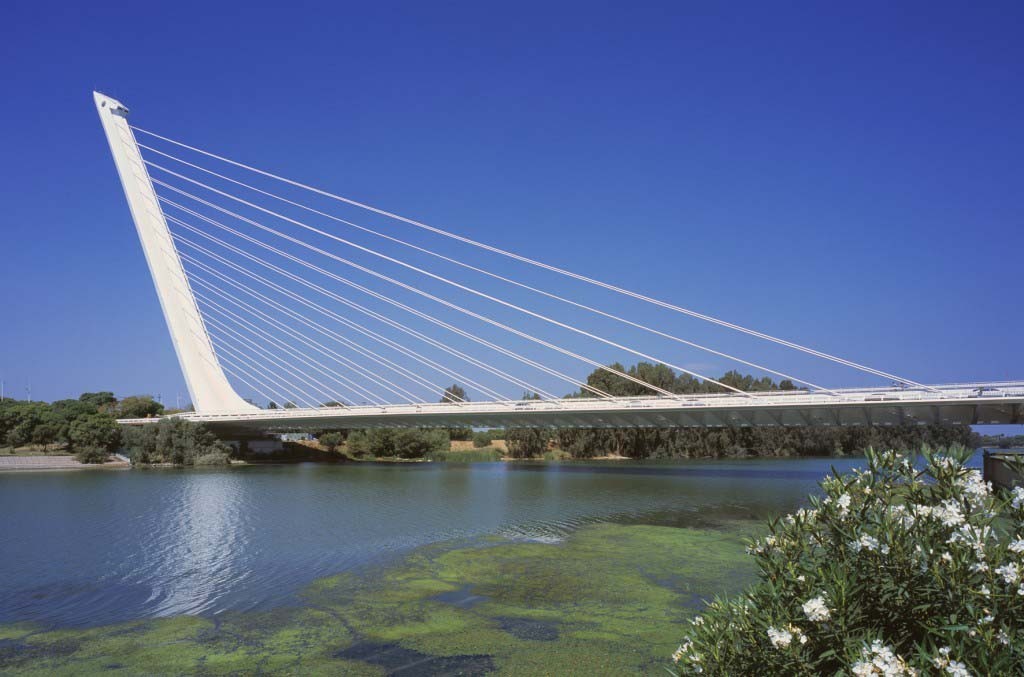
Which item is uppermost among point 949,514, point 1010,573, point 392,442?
point 392,442

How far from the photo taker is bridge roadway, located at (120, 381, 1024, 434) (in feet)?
98.3

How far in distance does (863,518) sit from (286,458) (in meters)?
53.6

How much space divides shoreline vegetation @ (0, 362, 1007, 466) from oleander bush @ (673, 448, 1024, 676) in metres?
45.1

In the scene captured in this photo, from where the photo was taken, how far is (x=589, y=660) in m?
8.22

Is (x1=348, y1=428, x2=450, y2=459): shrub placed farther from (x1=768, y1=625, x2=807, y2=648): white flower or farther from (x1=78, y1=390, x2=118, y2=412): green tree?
(x1=768, y1=625, x2=807, y2=648): white flower

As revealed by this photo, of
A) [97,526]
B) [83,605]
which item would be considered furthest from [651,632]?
[97,526]

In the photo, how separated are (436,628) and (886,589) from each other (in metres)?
6.77

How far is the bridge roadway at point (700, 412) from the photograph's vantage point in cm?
2997

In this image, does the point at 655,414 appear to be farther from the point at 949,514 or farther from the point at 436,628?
the point at 949,514

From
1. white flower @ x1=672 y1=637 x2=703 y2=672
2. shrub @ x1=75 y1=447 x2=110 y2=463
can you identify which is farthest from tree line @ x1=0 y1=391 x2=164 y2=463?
white flower @ x1=672 y1=637 x2=703 y2=672

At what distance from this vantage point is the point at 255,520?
809 inches

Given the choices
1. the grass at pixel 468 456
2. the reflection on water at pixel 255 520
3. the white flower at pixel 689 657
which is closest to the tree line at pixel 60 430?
the reflection on water at pixel 255 520

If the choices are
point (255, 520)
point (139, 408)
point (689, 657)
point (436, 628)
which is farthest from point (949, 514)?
point (139, 408)


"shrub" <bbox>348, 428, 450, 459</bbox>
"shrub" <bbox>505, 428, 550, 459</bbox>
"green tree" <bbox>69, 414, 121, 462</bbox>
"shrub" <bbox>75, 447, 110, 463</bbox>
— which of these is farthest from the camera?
"shrub" <bbox>505, 428, 550, 459</bbox>
